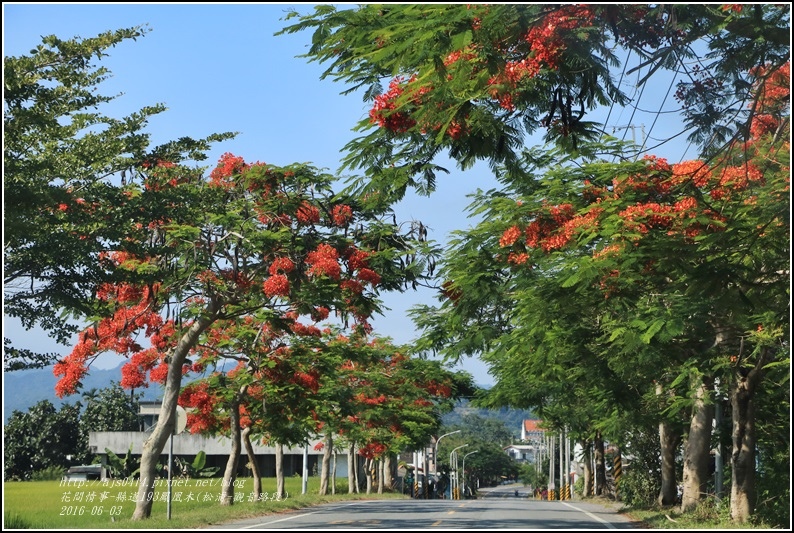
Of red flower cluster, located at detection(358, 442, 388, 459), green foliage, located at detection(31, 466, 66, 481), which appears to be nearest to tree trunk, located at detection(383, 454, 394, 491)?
red flower cluster, located at detection(358, 442, 388, 459)

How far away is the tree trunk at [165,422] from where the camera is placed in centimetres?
1959

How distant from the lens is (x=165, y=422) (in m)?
20.1

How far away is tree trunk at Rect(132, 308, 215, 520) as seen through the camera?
19.6 m

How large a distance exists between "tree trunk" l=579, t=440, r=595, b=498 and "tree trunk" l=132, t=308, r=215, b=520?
37307mm

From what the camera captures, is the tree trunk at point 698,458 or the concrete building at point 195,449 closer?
the tree trunk at point 698,458

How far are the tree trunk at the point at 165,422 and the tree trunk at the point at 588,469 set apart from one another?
122 feet

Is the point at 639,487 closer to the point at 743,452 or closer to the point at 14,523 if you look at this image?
the point at 743,452

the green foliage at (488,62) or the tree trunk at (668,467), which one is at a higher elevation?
the green foliage at (488,62)

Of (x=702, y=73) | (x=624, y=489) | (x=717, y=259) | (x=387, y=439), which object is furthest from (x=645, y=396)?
(x=387, y=439)

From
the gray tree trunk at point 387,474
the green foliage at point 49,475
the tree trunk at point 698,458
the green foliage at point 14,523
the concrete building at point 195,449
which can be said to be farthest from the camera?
the concrete building at point 195,449

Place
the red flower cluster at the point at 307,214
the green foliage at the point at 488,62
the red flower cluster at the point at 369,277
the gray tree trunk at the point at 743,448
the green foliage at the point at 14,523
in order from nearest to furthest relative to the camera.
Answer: the green foliage at the point at 488,62 < the green foliage at the point at 14,523 < the gray tree trunk at the point at 743,448 < the red flower cluster at the point at 369,277 < the red flower cluster at the point at 307,214

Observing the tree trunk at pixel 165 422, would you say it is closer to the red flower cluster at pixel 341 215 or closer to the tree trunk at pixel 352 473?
the red flower cluster at pixel 341 215

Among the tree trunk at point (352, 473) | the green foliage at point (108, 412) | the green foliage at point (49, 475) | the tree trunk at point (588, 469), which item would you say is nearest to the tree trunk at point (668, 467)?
the tree trunk at point (352, 473)

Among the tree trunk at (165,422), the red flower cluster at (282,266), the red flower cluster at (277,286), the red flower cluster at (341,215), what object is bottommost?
the tree trunk at (165,422)
